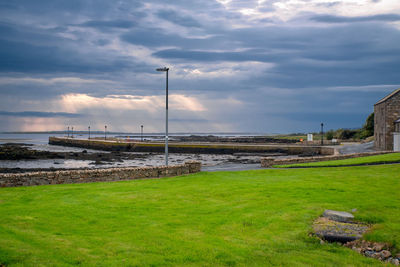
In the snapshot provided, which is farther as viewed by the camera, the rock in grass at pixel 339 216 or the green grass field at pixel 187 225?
the rock in grass at pixel 339 216

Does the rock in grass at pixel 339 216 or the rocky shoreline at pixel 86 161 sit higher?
the rock in grass at pixel 339 216

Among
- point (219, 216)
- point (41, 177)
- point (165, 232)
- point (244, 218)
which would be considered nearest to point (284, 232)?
point (244, 218)

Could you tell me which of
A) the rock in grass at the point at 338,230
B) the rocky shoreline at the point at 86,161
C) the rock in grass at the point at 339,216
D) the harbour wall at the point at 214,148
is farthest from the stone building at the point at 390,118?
the rock in grass at the point at 338,230

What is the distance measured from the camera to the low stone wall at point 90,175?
1811cm

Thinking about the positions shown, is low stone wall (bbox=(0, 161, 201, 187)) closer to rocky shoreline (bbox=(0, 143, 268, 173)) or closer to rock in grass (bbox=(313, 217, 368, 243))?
rock in grass (bbox=(313, 217, 368, 243))

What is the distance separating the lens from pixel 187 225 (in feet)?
32.6

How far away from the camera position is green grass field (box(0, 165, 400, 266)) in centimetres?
741

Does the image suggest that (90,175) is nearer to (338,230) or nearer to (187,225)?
(187,225)

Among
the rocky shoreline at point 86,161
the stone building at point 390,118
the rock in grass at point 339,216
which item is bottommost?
the rocky shoreline at point 86,161

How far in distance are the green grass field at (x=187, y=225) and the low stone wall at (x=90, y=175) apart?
187 cm

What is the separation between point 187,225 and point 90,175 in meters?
12.5

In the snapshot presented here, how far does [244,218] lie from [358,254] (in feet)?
11.4

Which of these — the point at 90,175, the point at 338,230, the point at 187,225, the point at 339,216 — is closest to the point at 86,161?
the point at 90,175

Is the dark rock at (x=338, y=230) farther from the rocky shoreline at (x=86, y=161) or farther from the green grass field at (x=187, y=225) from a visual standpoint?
the rocky shoreline at (x=86, y=161)
